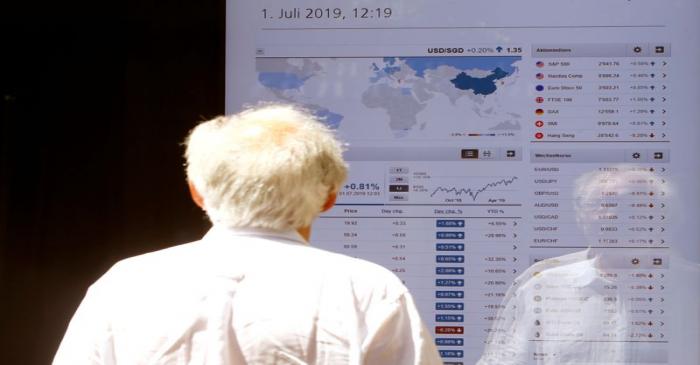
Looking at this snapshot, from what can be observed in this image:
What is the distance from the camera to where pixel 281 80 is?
4.44 metres

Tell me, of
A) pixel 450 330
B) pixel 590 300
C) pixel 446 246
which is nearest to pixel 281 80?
pixel 446 246

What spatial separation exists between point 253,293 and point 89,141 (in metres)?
2.35

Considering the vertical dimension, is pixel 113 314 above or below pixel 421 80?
below

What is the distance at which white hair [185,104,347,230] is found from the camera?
2.43 metres

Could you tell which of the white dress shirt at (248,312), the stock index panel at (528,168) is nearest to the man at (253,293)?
the white dress shirt at (248,312)

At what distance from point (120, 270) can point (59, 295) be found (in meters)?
2.19

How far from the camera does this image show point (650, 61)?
4.36m

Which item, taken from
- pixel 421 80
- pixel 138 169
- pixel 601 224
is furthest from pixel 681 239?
pixel 138 169

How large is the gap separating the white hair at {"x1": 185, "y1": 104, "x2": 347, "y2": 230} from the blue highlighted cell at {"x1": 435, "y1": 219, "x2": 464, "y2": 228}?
186cm

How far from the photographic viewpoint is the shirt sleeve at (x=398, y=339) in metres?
2.33

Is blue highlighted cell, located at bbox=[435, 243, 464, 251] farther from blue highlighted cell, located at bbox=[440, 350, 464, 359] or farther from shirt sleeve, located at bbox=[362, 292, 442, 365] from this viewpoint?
shirt sleeve, located at bbox=[362, 292, 442, 365]

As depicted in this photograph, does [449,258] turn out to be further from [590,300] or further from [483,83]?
[483,83]

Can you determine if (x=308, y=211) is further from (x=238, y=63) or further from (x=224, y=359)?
(x=238, y=63)

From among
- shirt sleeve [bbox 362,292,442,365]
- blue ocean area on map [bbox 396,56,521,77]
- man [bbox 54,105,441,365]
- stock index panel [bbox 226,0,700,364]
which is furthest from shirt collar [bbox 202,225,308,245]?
blue ocean area on map [bbox 396,56,521,77]
